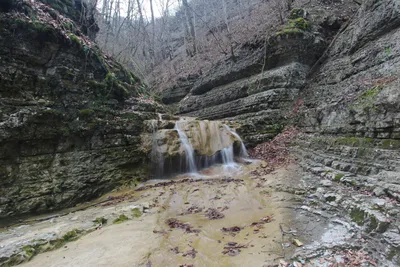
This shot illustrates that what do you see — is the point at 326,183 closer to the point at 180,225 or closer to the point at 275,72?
the point at 180,225

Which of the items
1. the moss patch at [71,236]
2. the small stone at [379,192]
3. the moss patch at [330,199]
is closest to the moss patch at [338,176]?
the moss patch at [330,199]

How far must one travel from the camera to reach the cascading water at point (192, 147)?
8359 mm

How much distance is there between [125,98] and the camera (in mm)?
9109

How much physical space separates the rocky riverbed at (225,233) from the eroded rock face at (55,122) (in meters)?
0.93

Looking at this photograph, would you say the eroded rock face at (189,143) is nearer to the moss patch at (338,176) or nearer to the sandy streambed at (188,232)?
the sandy streambed at (188,232)

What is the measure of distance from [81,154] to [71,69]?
322 centimetres

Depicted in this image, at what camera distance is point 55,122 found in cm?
649

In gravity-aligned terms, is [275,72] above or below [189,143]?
above

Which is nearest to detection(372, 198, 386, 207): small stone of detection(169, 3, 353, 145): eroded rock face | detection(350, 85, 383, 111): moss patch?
detection(350, 85, 383, 111): moss patch

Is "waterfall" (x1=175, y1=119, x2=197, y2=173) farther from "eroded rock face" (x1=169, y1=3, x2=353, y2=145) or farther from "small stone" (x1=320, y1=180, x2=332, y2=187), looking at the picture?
"small stone" (x1=320, y1=180, x2=332, y2=187)

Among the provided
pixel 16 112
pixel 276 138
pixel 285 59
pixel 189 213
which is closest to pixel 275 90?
pixel 285 59

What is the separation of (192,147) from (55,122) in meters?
4.93

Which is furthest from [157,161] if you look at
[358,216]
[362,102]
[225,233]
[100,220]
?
[362,102]

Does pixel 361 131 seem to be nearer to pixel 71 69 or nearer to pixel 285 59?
pixel 285 59
